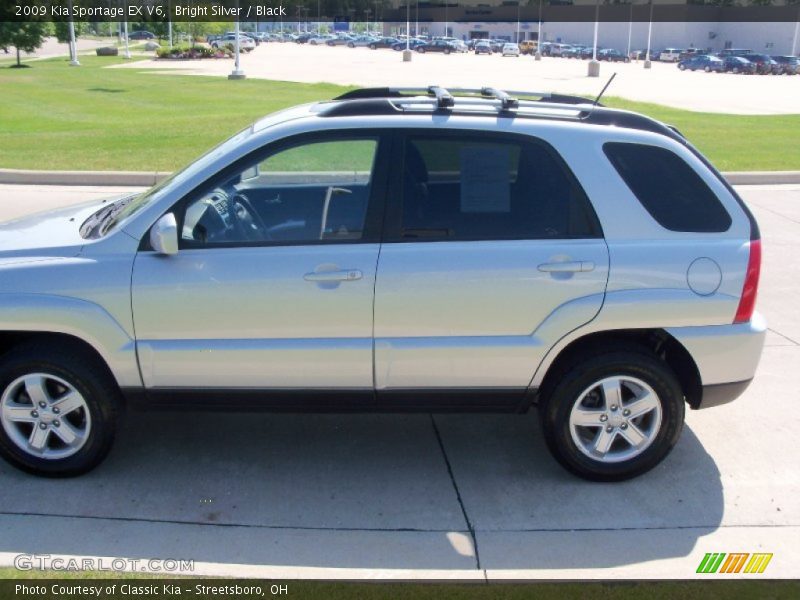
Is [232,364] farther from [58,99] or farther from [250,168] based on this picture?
[58,99]

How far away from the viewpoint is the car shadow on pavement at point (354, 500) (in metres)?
3.71

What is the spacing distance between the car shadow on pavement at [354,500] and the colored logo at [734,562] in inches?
4.7

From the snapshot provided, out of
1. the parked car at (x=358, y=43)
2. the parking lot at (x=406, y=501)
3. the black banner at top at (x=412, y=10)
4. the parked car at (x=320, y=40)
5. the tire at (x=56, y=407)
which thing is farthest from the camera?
the parked car at (x=320, y=40)

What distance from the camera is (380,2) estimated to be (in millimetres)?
150750

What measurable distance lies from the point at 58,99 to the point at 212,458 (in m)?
25.4

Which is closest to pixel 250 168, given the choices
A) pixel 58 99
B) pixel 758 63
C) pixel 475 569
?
pixel 475 569

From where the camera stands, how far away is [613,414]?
4203 millimetres

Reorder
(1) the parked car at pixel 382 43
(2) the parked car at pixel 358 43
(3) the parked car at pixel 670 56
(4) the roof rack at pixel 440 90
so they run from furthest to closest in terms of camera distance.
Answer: (2) the parked car at pixel 358 43
(1) the parked car at pixel 382 43
(3) the parked car at pixel 670 56
(4) the roof rack at pixel 440 90

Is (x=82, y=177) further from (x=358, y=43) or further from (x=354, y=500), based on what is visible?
(x=358, y=43)

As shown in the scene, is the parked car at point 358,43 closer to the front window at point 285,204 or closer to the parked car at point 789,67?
the parked car at point 789,67

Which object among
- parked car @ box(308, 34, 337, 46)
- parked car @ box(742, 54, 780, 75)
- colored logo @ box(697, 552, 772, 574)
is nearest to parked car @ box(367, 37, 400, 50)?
parked car @ box(308, 34, 337, 46)
